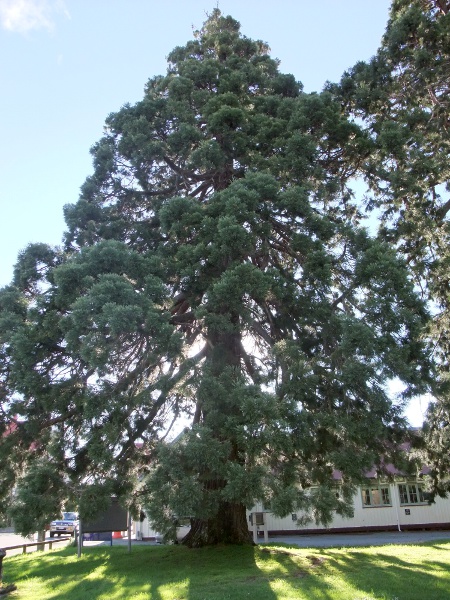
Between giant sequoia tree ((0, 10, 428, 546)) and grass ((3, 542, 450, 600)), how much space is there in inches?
39.8

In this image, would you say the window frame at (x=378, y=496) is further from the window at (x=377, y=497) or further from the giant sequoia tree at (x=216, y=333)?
the giant sequoia tree at (x=216, y=333)

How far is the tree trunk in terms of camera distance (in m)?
Result: 11.2

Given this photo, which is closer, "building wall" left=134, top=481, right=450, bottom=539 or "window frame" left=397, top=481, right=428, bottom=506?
"building wall" left=134, top=481, right=450, bottom=539

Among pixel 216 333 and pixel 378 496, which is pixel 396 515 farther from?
pixel 216 333

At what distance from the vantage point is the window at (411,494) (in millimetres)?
24703

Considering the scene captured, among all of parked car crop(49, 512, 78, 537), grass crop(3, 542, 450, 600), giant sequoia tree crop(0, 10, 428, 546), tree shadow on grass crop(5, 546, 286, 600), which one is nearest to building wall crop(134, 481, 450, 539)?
parked car crop(49, 512, 78, 537)

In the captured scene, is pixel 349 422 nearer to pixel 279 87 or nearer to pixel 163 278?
pixel 163 278

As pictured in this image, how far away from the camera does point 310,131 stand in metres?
12.5

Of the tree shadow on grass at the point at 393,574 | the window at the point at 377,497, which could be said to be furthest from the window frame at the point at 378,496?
the tree shadow on grass at the point at 393,574

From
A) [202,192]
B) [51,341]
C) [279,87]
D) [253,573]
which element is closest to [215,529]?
[253,573]

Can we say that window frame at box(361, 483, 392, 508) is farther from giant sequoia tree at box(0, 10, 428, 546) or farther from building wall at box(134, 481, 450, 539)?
giant sequoia tree at box(0, 10, 428, 546)

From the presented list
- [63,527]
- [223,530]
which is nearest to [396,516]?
[223,530]

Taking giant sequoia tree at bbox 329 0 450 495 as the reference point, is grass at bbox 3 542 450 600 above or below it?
below

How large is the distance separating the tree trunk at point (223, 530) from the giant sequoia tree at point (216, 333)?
0.11ft
